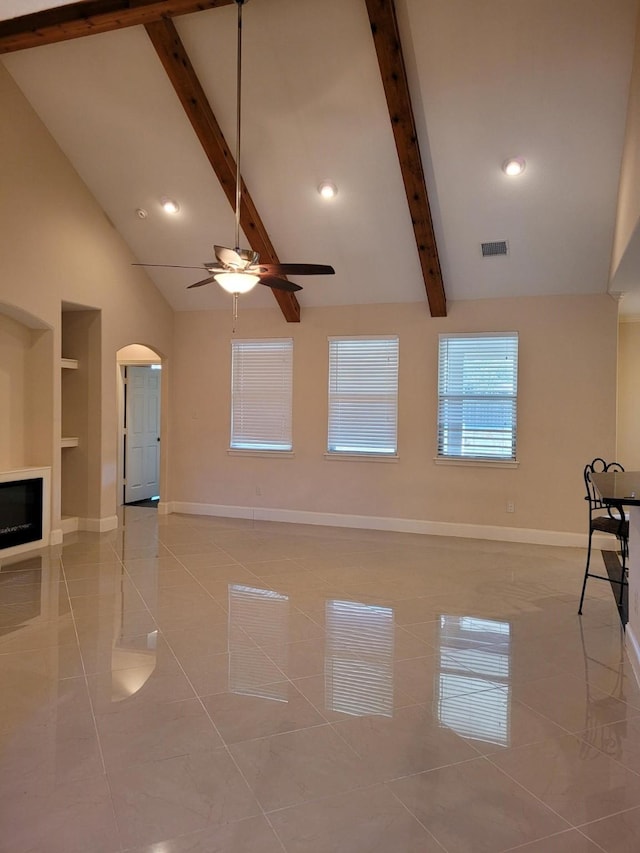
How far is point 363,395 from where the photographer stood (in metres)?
7.16

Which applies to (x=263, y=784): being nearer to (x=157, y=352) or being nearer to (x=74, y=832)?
(x=74, y=832)

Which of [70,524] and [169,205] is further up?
[169,205]

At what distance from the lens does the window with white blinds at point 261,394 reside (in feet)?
24.8

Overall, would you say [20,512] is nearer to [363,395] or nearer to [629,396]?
[363,395]

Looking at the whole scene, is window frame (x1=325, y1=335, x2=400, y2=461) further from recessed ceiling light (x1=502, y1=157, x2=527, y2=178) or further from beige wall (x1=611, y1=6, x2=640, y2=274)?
beige wall (x1=611, y1=6, x2=640, y2=274)

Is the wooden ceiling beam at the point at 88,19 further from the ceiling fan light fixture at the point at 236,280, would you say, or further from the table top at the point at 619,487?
the table top at the point at 619,487

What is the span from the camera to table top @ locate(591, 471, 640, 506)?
290 cm

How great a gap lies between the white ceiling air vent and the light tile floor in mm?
3256

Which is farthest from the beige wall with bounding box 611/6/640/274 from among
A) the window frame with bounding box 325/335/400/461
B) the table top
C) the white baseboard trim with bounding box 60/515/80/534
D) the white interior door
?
the white interior door

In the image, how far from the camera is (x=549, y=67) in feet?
14.2

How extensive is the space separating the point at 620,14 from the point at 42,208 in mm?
5302

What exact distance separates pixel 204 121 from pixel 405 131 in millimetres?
1830

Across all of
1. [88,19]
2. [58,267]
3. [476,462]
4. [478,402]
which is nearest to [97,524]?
[58,267]

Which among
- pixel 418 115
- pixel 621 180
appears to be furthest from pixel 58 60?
pixel 621 180
